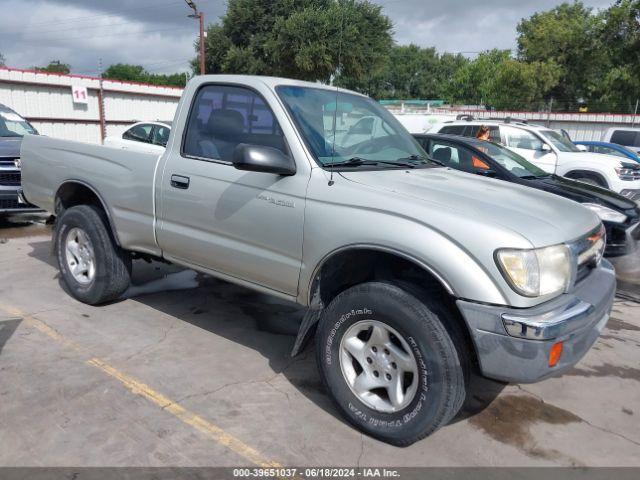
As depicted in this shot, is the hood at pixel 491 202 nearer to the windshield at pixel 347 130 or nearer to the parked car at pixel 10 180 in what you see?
the windshield at pixel 347 130

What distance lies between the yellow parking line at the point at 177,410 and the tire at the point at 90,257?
60 cm

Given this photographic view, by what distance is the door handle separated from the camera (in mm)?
3885

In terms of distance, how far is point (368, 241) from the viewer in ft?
9.64

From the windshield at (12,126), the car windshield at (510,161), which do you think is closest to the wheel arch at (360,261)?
the car windshield at (510,161)

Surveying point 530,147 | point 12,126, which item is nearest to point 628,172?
point 530,147

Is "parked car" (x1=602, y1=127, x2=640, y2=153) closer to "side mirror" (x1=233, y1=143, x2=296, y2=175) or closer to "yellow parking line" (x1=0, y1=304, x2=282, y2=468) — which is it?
"side mirror" (x1=233, y1=143, x2=296, y2=175)

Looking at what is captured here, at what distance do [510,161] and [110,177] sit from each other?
5534 millimetres

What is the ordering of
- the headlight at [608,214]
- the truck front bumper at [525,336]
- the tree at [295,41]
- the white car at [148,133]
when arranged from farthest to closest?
1. the tree at [295,41]
2. the white car at [148,133]
3. the headlight at [608,214]
4. the truck front bumper at [525,336]

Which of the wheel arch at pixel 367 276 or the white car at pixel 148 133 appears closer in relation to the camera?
the wheel arch at pixel 367 276

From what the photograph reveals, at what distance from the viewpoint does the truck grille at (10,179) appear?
7.97 metres

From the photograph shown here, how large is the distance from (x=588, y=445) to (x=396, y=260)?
1556 millimetres

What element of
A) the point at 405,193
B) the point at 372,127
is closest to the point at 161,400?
the point at 405,193

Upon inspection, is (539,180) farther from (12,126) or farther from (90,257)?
(12,126)

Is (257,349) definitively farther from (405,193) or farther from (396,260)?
(405,193)
